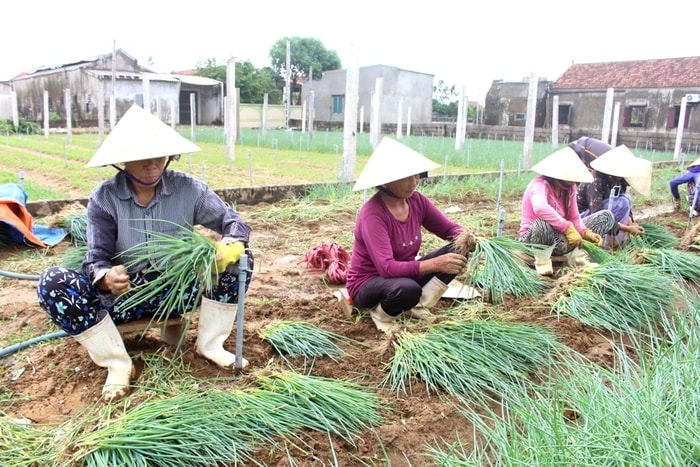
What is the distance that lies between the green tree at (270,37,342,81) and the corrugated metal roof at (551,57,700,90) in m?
24.0

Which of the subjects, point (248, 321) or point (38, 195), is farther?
point (38, 195)

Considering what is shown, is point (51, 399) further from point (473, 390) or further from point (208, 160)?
point (208, 160)

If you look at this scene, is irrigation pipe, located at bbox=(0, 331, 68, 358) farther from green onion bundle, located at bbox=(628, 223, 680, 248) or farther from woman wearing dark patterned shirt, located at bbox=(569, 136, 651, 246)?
green onion bundle, located at bbox=(628, 223, 680, 248)

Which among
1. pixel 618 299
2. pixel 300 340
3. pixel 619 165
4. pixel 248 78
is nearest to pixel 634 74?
pixel 248 78

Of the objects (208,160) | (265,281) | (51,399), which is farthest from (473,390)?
(208,160)

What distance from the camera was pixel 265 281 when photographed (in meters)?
3.61

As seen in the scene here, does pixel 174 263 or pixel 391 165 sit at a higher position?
pixel 391 165

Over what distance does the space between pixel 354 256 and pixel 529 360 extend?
0.97 m

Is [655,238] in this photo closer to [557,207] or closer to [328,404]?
[557,207]

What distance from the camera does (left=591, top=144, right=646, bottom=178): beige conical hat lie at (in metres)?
3.98

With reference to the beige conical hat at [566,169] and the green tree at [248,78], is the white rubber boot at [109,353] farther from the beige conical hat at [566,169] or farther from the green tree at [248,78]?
the green tree at [248,78]

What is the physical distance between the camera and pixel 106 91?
24.9 m

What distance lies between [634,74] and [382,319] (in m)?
26.4

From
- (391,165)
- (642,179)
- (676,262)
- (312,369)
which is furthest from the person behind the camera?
(642,179)
